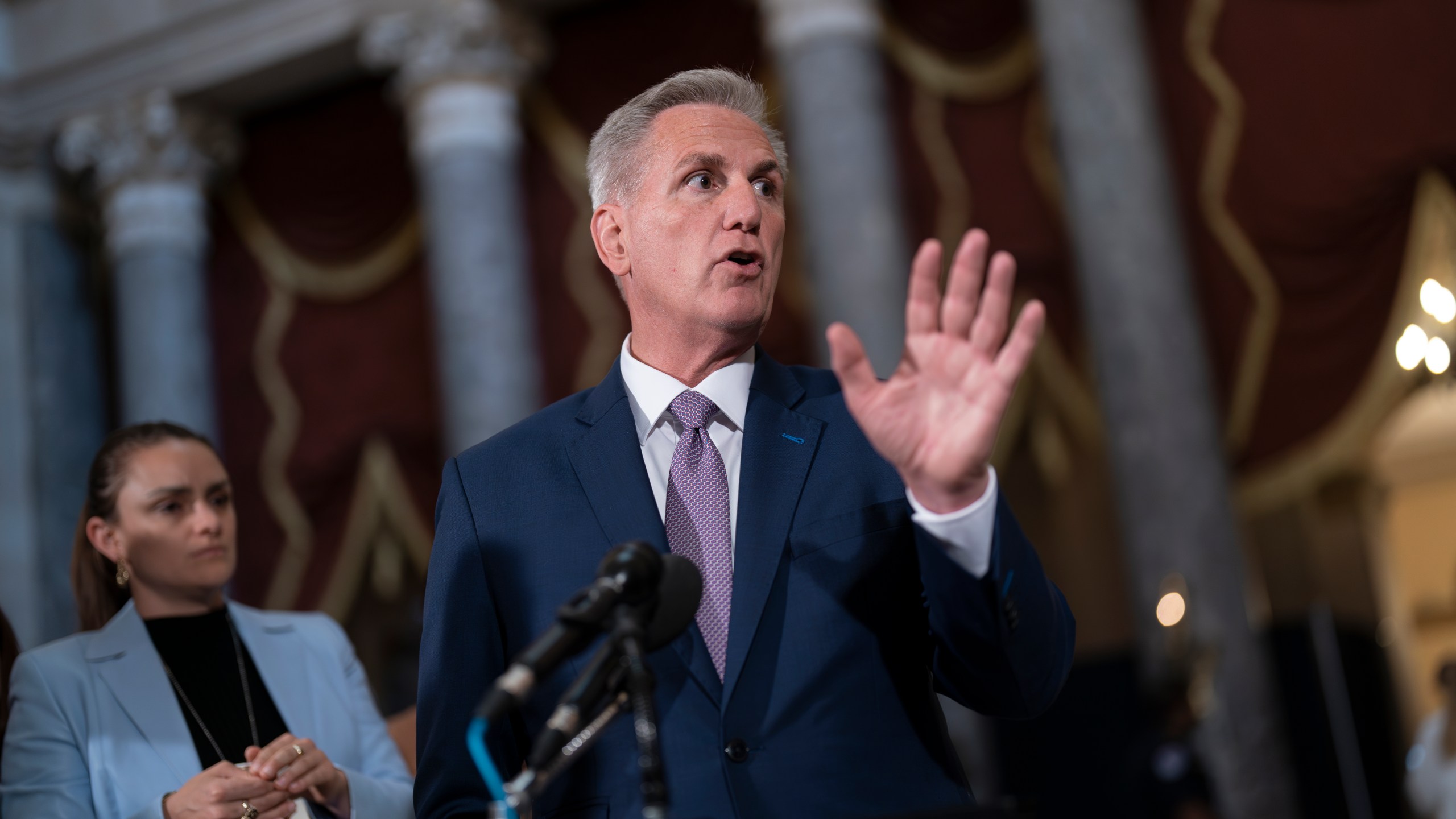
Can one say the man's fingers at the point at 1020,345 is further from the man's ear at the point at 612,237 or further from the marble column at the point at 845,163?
the marble column at the point at 845,163

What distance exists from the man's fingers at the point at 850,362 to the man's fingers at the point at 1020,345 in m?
0.14

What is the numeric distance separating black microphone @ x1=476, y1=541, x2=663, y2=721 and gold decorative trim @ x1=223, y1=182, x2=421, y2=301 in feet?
25.8

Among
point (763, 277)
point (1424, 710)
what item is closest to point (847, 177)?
point (763, 277)

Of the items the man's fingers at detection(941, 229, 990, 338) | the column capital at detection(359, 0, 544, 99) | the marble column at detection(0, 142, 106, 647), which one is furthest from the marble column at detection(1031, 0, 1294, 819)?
the marble column at detection(0, 142, 106, 647)

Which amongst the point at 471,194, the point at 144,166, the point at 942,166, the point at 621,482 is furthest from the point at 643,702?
the point at 144,166

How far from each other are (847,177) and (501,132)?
217 centimetres

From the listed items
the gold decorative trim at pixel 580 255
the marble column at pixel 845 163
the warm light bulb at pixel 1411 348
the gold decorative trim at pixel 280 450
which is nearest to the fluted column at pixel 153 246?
the gold decorative trim at pixel 280 450

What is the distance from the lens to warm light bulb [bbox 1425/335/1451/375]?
6.47 m

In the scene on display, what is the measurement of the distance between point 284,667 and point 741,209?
5.04 feet

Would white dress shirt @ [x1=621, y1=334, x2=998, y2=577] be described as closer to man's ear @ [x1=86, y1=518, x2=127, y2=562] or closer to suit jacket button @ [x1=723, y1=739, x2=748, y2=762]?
suit jacket button @ [x1=723, y1=739, x2=748, y2=762]

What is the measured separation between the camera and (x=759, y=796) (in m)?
1.72

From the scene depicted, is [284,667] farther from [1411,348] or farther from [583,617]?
[1411,348]

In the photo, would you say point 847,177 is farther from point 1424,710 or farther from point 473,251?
point 1424,710

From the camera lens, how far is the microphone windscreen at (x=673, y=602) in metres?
1.56
